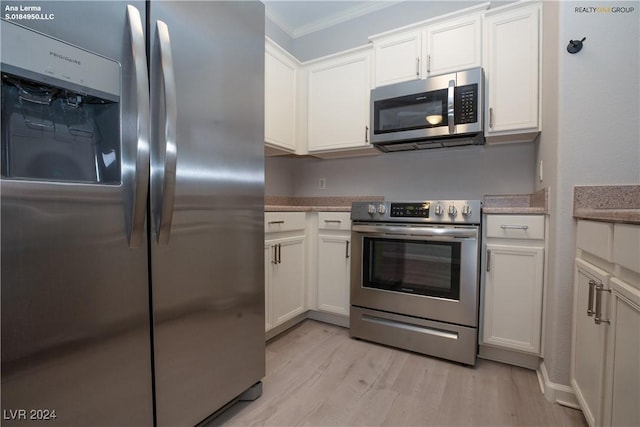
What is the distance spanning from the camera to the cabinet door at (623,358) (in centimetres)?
77

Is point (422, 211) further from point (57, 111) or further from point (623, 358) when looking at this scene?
point (57, 111)

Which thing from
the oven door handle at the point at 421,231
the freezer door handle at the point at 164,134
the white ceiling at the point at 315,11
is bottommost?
the oven door handle at the point at 421,231

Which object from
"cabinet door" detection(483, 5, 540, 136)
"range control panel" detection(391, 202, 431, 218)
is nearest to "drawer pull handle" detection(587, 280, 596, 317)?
"range control panel" detection(391, 202, 431, 218)

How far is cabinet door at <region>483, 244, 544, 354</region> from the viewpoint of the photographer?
1609 mm

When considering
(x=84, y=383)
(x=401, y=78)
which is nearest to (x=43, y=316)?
(x=84, y=383)

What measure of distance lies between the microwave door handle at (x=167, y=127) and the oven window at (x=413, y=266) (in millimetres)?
1378

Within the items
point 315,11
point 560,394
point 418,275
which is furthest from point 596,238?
point 315,11

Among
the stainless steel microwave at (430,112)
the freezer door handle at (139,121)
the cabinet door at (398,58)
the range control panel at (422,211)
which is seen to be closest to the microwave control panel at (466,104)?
the stainless steel microwave at (430,112)

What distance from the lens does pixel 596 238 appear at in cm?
108

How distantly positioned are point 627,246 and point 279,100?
6.96 feet

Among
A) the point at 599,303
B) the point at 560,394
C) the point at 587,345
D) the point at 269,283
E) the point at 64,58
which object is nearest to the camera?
the point at 64,58

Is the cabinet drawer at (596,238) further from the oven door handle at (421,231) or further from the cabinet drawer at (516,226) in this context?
the oven door handle at (421,231)

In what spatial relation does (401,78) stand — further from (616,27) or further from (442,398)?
(442,398)

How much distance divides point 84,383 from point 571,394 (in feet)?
6.46
